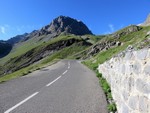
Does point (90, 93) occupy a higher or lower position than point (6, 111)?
lower

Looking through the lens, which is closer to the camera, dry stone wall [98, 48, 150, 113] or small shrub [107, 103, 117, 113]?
dry stone wall [98, 48, 150, 113]

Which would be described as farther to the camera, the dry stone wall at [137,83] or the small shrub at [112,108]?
the small shrub at [112,108]

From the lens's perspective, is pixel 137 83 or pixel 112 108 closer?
pixel 137 83

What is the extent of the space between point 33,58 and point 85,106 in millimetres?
144430

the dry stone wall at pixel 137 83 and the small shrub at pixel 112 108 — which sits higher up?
the dry stone wall at pixel 137 83

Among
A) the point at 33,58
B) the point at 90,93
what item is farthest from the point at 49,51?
the point at 90,93

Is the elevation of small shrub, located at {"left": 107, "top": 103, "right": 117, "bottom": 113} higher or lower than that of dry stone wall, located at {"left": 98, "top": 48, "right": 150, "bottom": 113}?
lower

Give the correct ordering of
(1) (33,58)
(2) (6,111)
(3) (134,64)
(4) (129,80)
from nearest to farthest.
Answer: (3) (134,64), (4) (129,80), (2) (6,111), (1) (33,58)

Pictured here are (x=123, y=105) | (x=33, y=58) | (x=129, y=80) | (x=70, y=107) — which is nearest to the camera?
(x=129, y=80)

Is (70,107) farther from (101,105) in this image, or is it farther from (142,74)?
(142,74)

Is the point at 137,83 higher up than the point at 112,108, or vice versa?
the point at 137,83

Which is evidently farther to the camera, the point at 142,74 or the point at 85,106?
the point at 85,106

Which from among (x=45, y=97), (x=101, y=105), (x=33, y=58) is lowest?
(x=101, y=105)

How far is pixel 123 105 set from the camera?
684 centimetres
